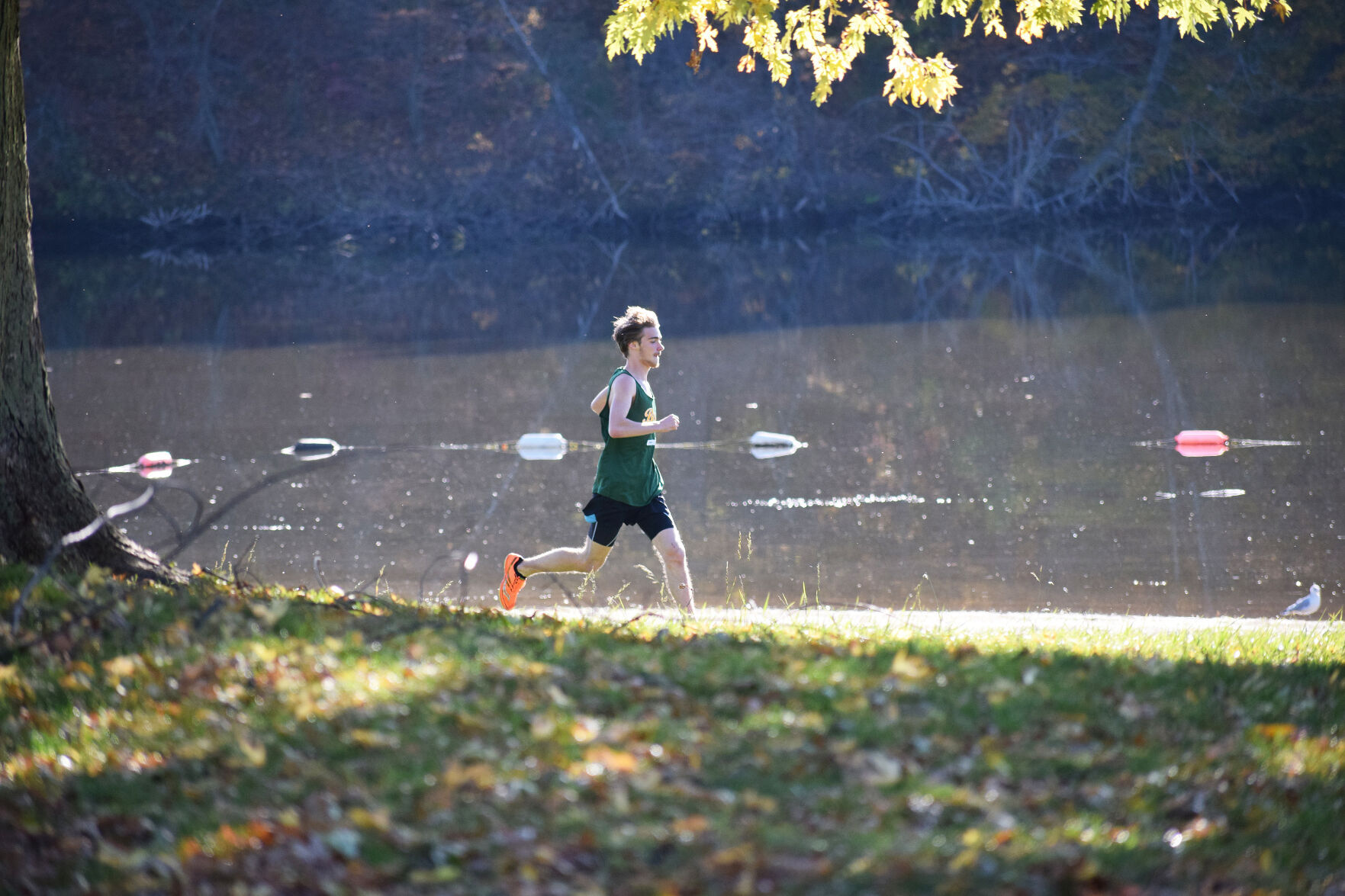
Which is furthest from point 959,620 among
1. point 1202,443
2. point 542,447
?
point 542,447

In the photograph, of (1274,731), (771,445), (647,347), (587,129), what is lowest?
(771,445)

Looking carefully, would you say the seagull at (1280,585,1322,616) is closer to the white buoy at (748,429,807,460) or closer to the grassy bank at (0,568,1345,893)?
the grassy bank at (0,568,1345,893)

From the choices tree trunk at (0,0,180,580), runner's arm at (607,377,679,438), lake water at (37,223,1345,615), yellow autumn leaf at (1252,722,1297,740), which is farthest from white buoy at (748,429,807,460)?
yellow autumn leaf at (1252,722,1297,740)

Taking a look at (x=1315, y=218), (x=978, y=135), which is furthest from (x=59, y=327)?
(x=1315, y=218)

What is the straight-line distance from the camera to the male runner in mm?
8047

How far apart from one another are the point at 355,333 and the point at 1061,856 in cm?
2372

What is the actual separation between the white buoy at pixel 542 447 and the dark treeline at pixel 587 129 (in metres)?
32.9

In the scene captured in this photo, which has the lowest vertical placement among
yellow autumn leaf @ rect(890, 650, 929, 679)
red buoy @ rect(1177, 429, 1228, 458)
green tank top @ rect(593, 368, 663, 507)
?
red buoy @ rect(1177, 429, 1228, 458)

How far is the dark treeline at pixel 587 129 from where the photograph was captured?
47.2 meters

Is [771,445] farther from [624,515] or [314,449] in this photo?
[624,515]

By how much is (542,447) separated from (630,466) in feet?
24.7

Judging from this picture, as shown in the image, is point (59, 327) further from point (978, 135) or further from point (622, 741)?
point (978, 135)

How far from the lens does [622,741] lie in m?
4.58

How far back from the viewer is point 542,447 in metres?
15.6
